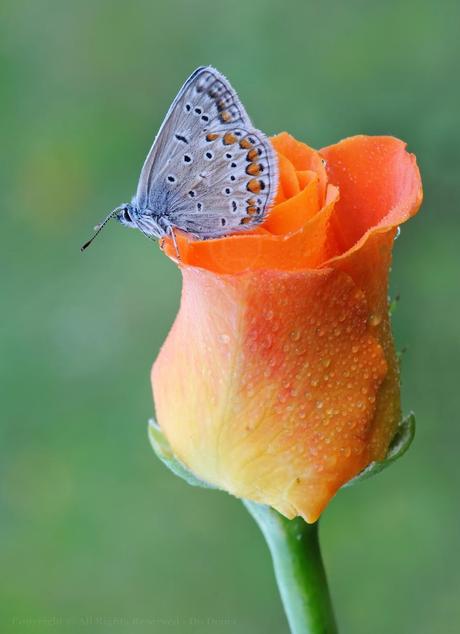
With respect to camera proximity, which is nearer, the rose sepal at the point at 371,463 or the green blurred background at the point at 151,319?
the rose sepal at the point at 371,463

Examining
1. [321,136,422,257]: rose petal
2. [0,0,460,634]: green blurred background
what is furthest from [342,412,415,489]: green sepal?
[0,0,460,634]: green blurred background

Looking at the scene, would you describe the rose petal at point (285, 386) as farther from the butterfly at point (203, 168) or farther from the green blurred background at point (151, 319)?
the green blurred background at point (151, 319)

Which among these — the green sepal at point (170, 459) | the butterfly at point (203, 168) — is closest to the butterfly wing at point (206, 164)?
the butterfly at point (203, 168)

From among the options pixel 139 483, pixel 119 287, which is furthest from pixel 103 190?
pixel 139 483

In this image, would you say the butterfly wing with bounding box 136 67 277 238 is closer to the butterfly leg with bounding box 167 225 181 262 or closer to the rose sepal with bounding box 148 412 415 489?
the butterfly leg with bounding box 167 225 181 262

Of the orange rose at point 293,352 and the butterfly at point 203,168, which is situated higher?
the butterfly at point 203,168

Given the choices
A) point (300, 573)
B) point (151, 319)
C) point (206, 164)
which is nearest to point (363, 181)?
point (206, 164)

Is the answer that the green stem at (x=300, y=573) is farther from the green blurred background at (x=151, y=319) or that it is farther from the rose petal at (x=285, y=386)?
the green blurred background at (x=151, y=319)

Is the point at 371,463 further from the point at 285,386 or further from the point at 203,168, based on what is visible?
the point at 203,168
